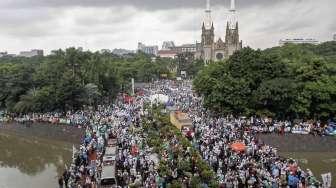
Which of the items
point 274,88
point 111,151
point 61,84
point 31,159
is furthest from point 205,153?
point 61,84

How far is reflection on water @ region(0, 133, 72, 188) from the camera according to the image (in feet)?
96.6

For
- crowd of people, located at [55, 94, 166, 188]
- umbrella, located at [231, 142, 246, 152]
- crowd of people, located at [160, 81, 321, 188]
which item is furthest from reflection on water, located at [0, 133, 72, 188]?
umbrella, located at [231, 142, 246, 152]

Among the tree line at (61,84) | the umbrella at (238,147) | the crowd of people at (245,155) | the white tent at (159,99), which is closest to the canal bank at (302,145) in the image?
the crowd of people at (245,155)

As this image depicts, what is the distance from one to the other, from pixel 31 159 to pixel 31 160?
0.36 meters

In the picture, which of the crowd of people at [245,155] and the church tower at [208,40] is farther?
the church tower at [208,40]

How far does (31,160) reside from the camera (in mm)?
35719

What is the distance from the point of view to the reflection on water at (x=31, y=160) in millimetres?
29450

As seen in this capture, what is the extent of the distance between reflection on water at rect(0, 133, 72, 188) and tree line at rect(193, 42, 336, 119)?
37.6 ft

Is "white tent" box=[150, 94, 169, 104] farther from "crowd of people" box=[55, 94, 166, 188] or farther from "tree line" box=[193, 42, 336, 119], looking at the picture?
"crowd of people" box=[55, 94, 166, 188]

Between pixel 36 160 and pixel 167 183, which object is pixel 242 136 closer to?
pixel 167 183

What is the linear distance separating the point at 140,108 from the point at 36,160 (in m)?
13.3

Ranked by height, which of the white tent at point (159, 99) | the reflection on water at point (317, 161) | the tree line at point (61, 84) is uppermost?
the tree line at point (61, 84)

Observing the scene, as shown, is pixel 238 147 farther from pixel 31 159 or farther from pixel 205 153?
pixel 31 159

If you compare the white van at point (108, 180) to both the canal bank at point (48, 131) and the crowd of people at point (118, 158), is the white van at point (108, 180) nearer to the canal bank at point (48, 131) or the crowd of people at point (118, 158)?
the crowd of people at point (118, 158)
